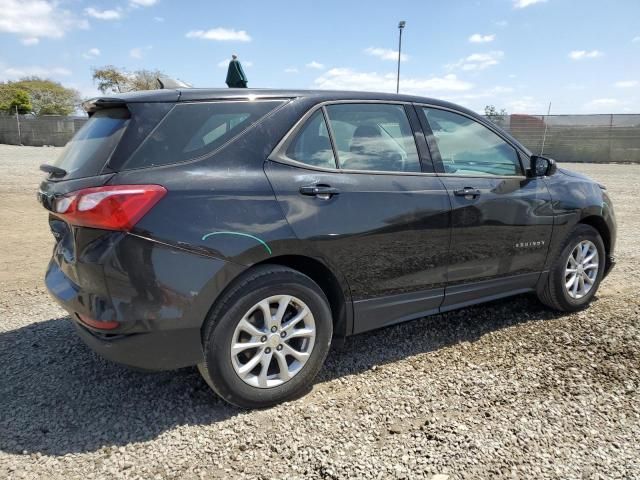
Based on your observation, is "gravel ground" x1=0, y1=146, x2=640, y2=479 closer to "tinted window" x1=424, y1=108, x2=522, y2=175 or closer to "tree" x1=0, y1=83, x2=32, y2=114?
"tinted window" x1=424, y1=108, x2=522, y2=175

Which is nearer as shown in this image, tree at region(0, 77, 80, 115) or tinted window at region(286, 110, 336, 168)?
tinted window at region(286, 110, 336, 168)

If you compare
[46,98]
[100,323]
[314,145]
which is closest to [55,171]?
[100,323]

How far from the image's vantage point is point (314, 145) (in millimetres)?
2994

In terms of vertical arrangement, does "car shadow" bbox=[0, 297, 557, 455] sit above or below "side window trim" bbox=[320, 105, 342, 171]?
below

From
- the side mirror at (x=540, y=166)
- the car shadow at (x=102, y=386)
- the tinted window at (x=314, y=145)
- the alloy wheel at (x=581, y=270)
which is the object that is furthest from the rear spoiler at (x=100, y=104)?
the alloy wheel at (x=581, y=270)

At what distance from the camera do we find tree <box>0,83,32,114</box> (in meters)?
50.1

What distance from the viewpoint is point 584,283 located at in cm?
438

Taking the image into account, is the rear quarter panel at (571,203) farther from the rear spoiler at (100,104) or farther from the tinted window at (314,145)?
the rear spoiler at (100,104)

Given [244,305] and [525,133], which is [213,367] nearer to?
[244,305]

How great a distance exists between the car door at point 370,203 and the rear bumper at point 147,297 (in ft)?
1.97

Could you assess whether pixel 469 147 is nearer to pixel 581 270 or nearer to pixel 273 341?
pixel 581 270

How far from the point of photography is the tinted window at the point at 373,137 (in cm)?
313

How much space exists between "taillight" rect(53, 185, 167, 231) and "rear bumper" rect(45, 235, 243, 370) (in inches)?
3.8

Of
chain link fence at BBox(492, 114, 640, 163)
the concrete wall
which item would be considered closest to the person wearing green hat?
chain link fence at BBox(492, 114, 640, 163)
